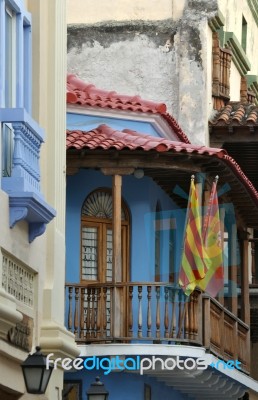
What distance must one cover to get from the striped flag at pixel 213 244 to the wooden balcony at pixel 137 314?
1.21 feet

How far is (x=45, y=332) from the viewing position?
646 inches

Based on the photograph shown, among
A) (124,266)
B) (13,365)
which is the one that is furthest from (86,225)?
(13,365)

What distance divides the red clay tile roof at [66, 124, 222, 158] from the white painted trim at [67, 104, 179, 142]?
2.97 feet

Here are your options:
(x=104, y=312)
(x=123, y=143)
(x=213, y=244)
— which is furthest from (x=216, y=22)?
(x=104, y=312)

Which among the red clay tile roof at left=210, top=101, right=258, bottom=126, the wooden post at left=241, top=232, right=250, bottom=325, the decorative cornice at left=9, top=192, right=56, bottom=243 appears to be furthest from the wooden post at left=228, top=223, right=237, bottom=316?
the decorative cornice at left=9, top=192, right=56, bottom=243

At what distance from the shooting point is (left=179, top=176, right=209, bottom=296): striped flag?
73.0 ft

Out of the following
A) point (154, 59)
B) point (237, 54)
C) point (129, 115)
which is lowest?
point (129, 115)

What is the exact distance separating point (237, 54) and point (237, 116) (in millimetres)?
4578

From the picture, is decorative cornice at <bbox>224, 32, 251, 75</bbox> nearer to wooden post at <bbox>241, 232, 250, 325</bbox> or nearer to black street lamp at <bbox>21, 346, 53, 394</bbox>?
wooden post at <bbox>241, 232, 250, 325</bbox>

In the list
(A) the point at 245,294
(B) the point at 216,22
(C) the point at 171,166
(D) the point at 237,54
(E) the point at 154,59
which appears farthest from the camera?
(D) the point at 237,54

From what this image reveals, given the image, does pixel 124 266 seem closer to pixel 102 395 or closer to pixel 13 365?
pixel 102 395

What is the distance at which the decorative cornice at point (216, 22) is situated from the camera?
2969cm

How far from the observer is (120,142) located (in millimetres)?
22359

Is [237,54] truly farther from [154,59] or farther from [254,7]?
[154,59]
